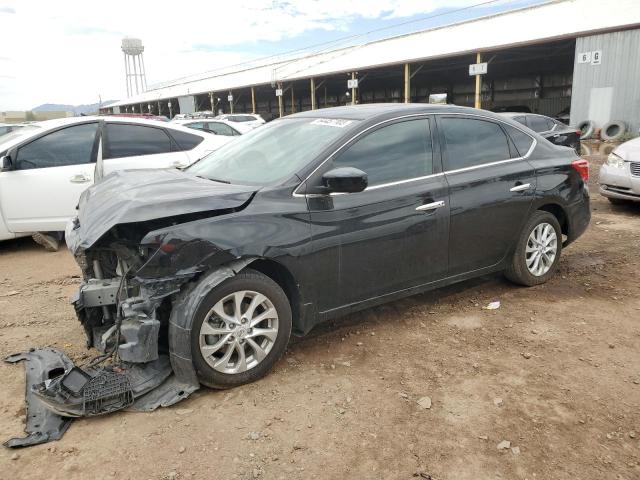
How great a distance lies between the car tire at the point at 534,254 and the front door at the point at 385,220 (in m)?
0.98

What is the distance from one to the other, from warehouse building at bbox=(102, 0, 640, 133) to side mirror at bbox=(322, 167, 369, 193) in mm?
7217

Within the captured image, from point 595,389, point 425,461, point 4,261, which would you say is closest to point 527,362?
point 595,389

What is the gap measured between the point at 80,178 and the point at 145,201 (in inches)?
138

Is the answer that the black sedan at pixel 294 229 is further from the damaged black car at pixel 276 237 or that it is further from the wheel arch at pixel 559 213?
the wheel arch at pixel 559 213

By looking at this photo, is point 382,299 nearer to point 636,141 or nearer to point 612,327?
point 612,327

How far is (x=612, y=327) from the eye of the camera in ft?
12.9

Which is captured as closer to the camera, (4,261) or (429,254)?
(429,254)

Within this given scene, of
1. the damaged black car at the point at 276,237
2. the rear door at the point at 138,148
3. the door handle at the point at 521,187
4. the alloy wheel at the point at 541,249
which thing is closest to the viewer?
the damaged black car at the point at 276,237

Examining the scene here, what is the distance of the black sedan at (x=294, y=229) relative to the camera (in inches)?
115

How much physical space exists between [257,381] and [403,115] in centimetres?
218

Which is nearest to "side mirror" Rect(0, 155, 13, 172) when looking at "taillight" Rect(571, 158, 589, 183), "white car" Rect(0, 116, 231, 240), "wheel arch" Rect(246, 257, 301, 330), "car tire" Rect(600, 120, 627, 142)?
"white car" Rect(0, 116, 231, 240)

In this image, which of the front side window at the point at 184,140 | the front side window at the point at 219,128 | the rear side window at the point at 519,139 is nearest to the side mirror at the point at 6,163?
the front side window at the point at 184,140

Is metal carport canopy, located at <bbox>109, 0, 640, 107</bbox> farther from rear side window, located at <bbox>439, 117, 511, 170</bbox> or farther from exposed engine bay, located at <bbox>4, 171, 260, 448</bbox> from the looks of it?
exposed engine bay, located at <bbox>4, 171, 260, 448</bbox>

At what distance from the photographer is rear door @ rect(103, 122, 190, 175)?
6.13 m
